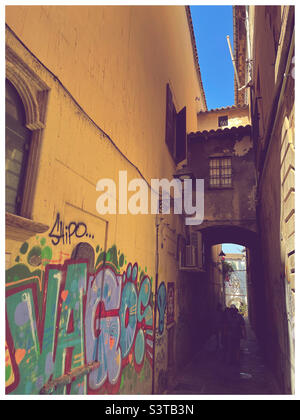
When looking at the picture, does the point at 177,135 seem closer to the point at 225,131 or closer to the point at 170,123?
the point at 170,123

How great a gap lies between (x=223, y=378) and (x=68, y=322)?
6.99 meters

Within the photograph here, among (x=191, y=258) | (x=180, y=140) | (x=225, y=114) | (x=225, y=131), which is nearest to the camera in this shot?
(x=191, y=258)

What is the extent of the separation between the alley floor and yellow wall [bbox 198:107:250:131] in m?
11.8

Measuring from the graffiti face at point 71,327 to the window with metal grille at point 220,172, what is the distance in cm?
676

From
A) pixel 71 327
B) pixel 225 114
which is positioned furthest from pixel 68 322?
pixel 225 114

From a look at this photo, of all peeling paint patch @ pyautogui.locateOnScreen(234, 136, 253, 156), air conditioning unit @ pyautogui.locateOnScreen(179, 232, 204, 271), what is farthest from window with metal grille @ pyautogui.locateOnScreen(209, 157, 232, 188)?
air conditioning unit @ pyautogui.locateOnScreen(179, 232, 204, 271)

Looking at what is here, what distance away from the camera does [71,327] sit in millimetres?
3221

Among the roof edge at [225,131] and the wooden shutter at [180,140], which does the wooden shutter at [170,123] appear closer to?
the wooden shutter at [180,140]

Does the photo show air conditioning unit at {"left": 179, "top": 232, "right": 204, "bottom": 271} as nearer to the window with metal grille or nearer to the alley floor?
the window with metal grille

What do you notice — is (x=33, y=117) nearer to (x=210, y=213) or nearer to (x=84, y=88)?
(x=84, y=88)

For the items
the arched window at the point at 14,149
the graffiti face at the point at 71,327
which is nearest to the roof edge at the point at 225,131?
the graffiti face at the point at 71,327

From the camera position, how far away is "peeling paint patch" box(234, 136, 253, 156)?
11.0 metres
